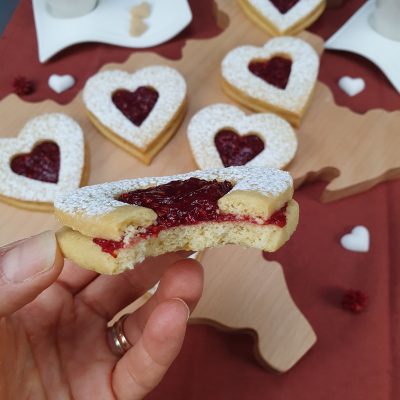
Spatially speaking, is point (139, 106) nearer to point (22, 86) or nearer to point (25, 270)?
point (22, 86)

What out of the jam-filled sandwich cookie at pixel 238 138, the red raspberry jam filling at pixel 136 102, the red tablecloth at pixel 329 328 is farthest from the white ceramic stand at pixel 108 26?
the jam-filled sandwich cookie at pixel 238 138

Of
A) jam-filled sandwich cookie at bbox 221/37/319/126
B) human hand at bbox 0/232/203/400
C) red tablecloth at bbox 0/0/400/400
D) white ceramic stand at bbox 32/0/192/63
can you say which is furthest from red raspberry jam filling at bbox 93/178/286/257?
white ceramic stand at bbox 32/0/192/63

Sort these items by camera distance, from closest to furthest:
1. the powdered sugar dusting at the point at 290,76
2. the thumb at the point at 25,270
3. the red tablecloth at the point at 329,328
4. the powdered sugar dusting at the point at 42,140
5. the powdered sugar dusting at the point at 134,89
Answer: the thumb at the point at 25,270 → the red tablecloth at the point at 329,328 → the powdered sugar dusting at the point at 42,140 → the powdered sugar dusting at the point at 134,89 → the powdered sugar dusting at the point at 290,76

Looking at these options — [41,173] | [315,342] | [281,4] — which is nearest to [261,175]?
[315,342]

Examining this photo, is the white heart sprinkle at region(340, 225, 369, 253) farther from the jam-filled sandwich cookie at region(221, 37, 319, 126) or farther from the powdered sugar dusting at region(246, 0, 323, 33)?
the powdered sugar dusting at region(246, 0, 323, 33)

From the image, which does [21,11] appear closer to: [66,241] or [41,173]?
[41,173]

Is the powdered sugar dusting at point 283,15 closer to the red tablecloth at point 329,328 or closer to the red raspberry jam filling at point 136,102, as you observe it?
the red tablecloth at point 329,328

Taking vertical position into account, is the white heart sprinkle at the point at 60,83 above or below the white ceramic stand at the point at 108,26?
below
